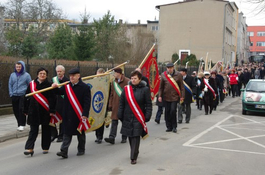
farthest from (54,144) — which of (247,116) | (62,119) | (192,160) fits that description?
(247,116)

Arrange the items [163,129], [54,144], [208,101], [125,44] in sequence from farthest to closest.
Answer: [125,44] → [208,101] → [163,129] → [54,144]

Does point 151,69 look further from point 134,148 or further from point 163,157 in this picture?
point 134,148

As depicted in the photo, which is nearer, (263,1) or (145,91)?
(145,91)

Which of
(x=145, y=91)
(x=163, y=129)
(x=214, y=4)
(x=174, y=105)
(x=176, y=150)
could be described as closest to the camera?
(x=145, y=91)

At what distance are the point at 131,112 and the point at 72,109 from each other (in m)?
1.16

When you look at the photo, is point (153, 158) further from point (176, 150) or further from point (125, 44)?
point (125, 44)

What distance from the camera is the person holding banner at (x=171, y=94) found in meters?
10.5

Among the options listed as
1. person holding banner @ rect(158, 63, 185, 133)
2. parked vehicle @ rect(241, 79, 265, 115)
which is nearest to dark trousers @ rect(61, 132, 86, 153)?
person holding banner @ rect(158, 63, 185, 133)

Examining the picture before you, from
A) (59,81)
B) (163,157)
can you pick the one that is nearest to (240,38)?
(59,81)

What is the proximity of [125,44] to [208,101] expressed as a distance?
19.0 m

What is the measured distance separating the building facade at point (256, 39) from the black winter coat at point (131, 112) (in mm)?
119815

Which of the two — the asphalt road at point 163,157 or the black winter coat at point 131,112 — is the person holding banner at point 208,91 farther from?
the black winter coat at point 131,112

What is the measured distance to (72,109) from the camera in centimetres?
723

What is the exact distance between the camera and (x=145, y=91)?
7.05 meters
